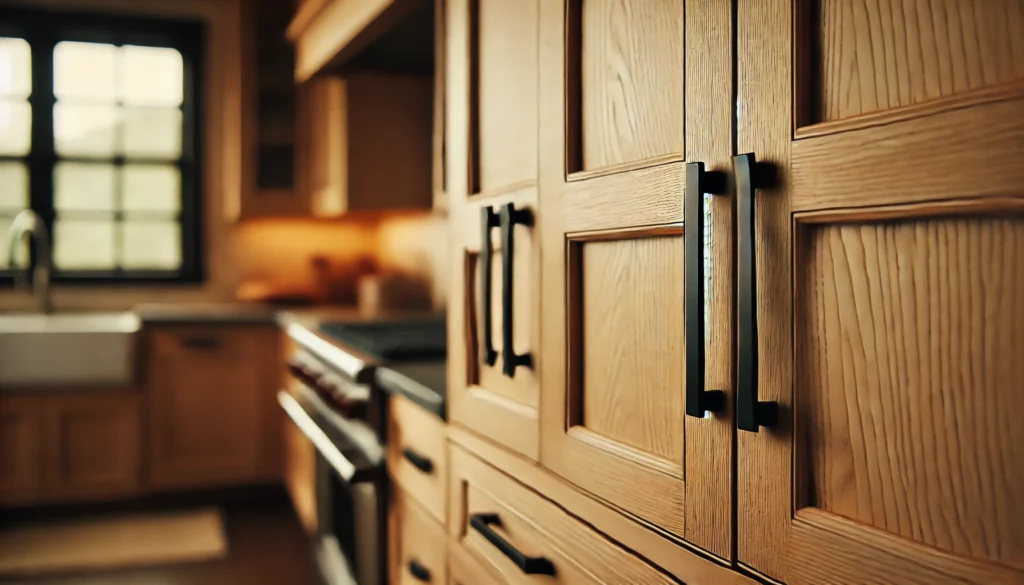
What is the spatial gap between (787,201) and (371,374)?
1.48 metres

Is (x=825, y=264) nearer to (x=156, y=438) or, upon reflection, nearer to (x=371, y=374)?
(x=371, y=374)

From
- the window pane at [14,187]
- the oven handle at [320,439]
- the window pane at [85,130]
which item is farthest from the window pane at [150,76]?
the oven handle at [320,439]

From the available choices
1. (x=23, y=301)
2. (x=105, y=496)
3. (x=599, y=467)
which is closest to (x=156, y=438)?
(x=105, y=496)

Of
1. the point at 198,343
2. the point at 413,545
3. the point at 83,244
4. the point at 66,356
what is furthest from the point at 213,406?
the point at 413,545

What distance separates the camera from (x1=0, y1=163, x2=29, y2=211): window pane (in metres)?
4.34

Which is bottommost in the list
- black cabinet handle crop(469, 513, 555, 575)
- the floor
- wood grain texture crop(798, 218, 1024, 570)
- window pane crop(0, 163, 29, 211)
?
the floor

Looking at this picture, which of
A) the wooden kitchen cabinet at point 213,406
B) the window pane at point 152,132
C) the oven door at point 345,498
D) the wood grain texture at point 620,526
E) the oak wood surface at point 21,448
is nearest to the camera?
the wood grain texture at point 620,526

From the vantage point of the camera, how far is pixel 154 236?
15.0 feet

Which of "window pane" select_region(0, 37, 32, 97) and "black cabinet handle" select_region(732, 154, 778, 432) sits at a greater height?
"window pane" select_region(0, 37, 32, 97)

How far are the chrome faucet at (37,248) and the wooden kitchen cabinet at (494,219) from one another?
10.3 ft

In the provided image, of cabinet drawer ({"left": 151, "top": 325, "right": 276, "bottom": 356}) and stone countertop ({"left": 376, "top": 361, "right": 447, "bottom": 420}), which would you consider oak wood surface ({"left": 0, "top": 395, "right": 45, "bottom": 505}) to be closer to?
cabinet drawer ({"left": 151, "top": 325, "right": 276, "bottom": 356})

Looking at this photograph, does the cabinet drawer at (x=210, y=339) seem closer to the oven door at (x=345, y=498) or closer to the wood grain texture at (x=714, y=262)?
the oven door at (x=345, y=498)

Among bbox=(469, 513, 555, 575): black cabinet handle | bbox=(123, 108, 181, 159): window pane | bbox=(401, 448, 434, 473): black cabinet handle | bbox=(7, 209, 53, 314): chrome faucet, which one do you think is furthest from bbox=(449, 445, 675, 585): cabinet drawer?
bbox=(123, 108, 181, 159): window pane

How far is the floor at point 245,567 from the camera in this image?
3.09 metres
